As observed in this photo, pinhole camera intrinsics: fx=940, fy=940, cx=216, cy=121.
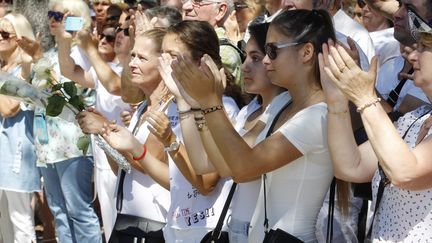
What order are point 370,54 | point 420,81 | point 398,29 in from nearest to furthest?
1. point 420,81
2. point 398,29
3. point 370,54

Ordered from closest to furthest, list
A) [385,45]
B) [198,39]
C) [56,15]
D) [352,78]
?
[352,78]
[198,39]
[385,45]
[56,15]

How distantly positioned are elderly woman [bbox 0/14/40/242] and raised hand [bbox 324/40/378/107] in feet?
15.6

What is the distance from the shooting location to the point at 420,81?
11.1ft

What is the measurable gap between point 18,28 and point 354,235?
4.34 m

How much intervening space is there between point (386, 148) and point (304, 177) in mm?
684

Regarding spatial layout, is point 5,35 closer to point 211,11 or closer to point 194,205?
point 211,11

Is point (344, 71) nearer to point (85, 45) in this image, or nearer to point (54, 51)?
point (85, 45)

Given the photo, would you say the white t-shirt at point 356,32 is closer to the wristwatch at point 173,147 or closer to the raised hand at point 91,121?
the wristwatch at point 173,147

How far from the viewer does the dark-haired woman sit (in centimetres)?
382

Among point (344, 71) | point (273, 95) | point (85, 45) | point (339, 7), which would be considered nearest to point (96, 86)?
point (85, 45)

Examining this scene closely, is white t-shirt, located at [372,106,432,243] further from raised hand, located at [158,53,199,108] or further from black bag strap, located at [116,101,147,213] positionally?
black bag strap, located at [116,101,147,213]

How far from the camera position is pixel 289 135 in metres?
3.83

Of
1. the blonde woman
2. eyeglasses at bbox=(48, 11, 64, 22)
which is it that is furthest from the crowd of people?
the blonde woman

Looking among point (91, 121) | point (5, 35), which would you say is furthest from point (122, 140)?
point (5, 35)
